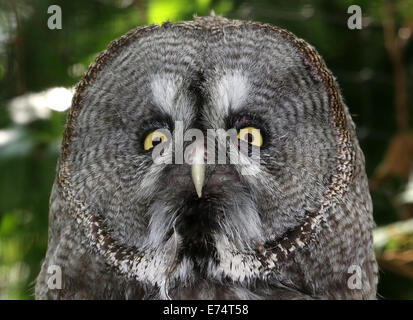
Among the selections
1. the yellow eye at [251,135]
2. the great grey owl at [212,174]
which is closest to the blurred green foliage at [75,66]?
the great grey owl at [212,174]

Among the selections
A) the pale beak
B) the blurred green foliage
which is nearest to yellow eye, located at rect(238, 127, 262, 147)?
→ the pale beak

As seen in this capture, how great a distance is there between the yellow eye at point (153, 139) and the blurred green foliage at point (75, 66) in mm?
914

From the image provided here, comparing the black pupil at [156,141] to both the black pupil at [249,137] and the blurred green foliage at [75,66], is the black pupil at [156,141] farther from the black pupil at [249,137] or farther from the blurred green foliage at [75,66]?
the blurred green foliage at [75,66]

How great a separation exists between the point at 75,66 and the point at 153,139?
1.31m

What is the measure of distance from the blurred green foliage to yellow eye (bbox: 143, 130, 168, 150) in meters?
0.91

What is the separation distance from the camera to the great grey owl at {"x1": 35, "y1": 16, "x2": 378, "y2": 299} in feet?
4.02

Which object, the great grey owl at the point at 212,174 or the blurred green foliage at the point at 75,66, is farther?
the blurred green foliage at the point at 75,66

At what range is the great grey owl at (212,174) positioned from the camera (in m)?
1.22

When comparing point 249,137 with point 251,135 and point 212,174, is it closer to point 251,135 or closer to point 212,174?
point 251,135

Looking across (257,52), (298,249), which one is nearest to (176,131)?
(257,52)

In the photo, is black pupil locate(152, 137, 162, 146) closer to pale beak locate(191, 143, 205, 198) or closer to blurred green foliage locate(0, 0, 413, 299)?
pale beak locate(191, 143, 205, 198)

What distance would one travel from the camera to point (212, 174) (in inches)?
47.3
